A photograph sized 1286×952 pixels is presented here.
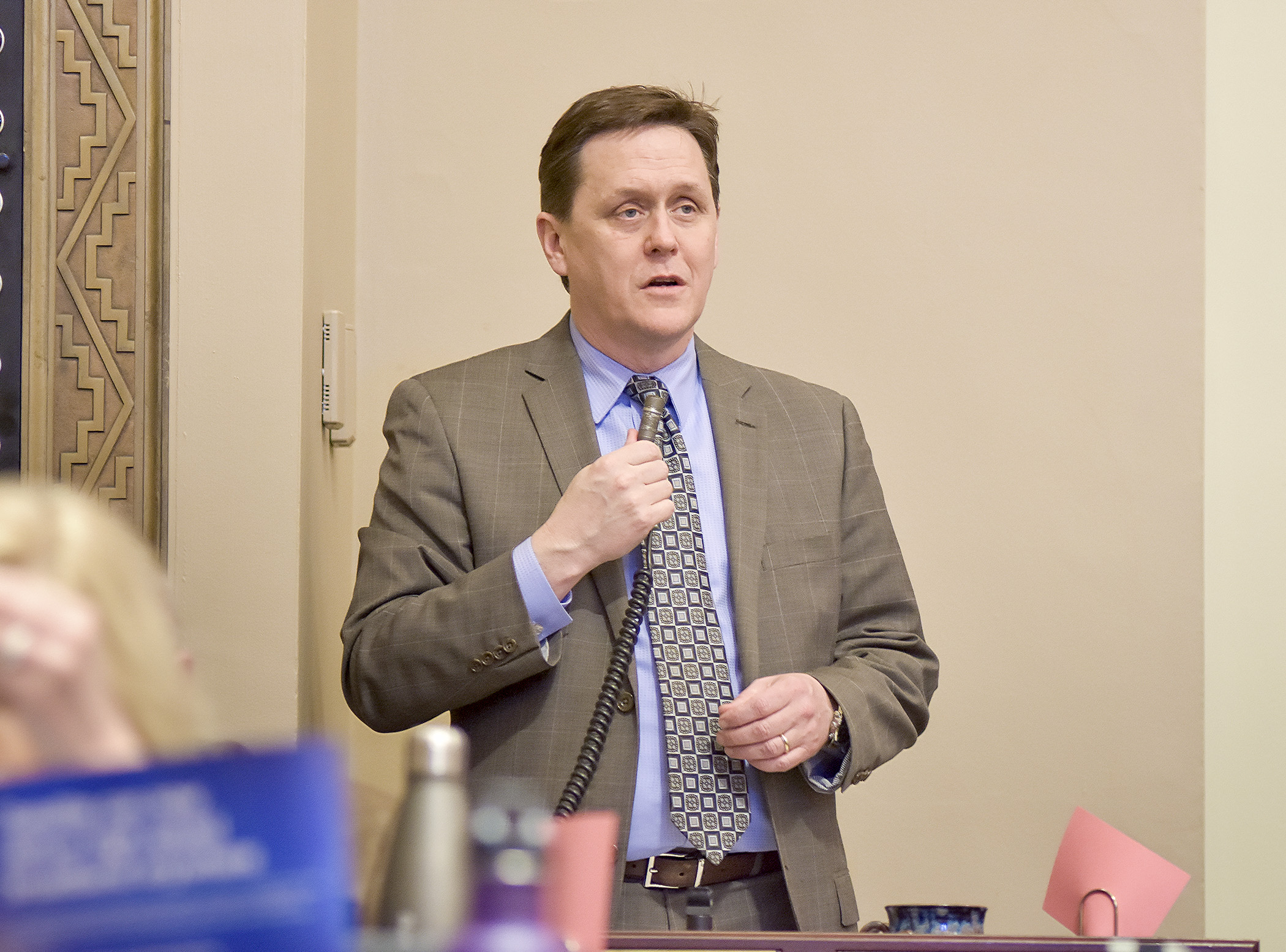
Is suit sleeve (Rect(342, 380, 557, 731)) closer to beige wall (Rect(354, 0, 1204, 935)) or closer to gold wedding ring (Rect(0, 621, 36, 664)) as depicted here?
beige wall (Rect(354, 0, 1204, 935))

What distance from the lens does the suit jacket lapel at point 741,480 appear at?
6.13 feet

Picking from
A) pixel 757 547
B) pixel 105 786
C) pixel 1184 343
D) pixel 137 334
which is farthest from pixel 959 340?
pixel 105 786

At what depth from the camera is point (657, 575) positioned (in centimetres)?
186

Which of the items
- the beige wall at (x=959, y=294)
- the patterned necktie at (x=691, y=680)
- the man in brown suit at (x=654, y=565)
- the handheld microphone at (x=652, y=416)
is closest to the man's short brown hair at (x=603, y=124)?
the man in brown suit at (x=654, y=565)

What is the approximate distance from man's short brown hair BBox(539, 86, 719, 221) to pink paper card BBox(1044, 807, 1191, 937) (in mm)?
1191

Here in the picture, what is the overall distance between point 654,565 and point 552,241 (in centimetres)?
62

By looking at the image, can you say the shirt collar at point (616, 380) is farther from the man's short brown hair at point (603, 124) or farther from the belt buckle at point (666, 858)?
the belt buckle at point (666, 858)

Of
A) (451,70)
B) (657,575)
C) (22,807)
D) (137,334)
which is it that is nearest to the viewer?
(22,807)

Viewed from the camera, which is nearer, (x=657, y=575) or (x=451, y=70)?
(x=657, y=575)

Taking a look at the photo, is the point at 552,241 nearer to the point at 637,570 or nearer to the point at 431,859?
the point at 637,570

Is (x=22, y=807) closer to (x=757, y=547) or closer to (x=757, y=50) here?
(x=757, y=547)

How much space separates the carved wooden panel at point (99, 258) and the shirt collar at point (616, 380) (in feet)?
2.44

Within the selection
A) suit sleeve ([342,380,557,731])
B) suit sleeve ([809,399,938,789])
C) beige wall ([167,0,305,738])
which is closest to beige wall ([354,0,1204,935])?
beige wall ([167,0,305,738])

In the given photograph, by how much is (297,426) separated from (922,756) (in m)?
1.45
